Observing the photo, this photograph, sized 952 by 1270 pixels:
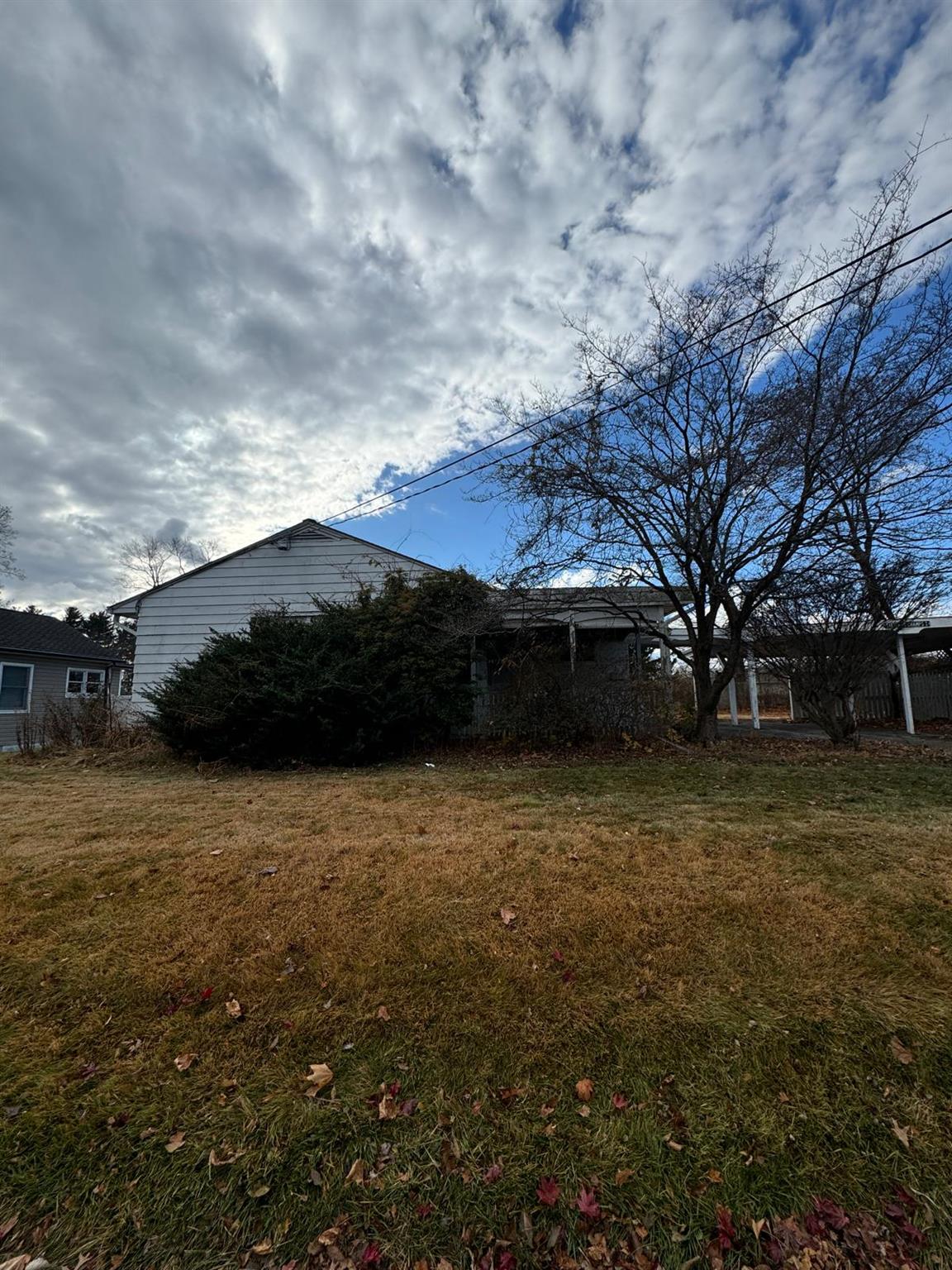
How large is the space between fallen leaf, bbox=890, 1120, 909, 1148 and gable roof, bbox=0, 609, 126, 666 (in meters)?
20.3

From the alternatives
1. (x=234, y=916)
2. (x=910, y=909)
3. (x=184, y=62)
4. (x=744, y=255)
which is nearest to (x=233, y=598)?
(x=184, y=62)

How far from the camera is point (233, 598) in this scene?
12.8 metres

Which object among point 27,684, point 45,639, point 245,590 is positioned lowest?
point 27,684

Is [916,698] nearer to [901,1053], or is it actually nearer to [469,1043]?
[901,1053]

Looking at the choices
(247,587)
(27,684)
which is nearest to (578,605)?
(247,587)

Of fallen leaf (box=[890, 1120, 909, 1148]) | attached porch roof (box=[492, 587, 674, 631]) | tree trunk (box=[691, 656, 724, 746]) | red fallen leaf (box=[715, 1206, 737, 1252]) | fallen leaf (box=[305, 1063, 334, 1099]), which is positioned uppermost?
attached porch roof (box=[492, 587, 674, 631])

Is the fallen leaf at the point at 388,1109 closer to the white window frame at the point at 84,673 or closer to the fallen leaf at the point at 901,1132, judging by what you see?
the fallen leaf at the point at 901,1132

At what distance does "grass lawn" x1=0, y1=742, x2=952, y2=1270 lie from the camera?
1.71m

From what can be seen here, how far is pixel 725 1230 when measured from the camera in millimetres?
1646

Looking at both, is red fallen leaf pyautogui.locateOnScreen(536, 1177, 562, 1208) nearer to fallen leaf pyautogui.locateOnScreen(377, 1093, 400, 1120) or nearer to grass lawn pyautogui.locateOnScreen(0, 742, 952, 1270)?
grass lawn pyautogui.locateOnScreen(0, 742, 952, 1270)

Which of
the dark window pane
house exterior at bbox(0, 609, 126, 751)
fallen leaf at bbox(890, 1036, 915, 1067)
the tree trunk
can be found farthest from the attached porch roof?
the dark window pane

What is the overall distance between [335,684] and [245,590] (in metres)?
5.54

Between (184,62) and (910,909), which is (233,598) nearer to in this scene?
(184,62)

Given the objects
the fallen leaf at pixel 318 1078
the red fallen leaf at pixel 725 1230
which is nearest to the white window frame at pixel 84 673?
the fallen leaf at pixel 318 1078
